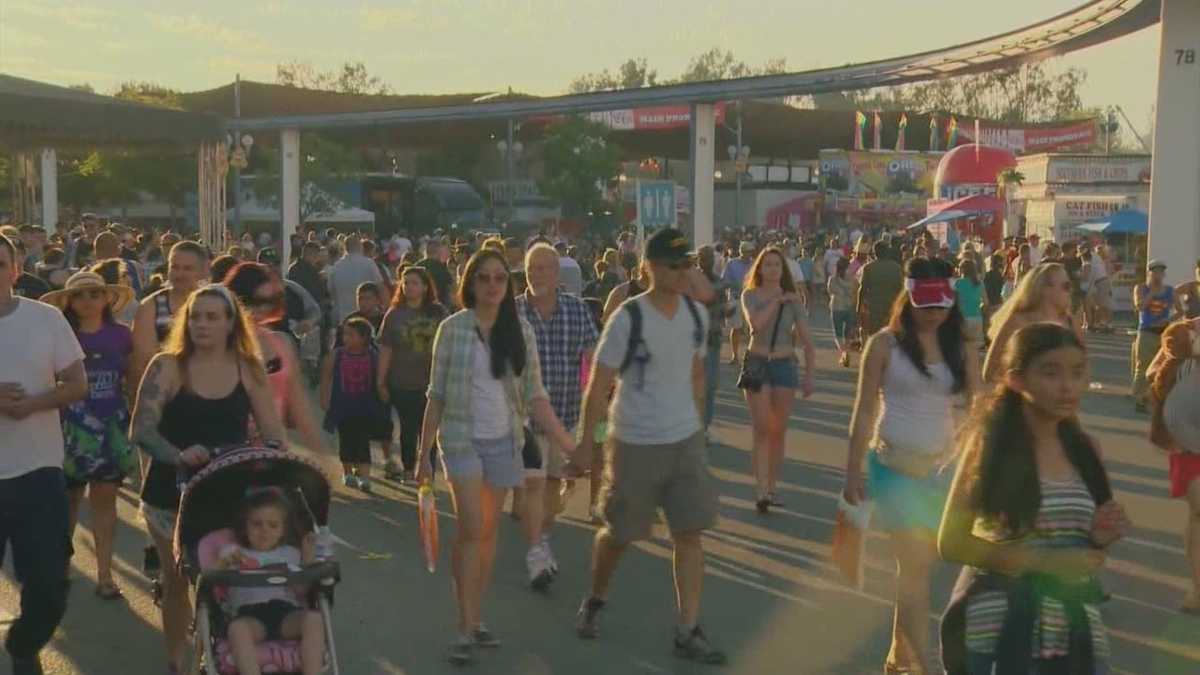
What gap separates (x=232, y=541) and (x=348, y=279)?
11.6 meters

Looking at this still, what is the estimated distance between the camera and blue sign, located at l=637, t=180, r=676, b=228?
71.2ft

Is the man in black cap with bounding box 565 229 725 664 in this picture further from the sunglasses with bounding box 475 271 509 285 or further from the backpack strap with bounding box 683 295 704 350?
the sunglasses with bounding box 475 271 509 285

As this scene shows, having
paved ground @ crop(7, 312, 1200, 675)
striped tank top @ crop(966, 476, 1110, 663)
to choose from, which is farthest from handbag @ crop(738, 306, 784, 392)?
striped tank top @ crop(966, 476, 1110, 663)

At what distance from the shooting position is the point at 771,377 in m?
11.0

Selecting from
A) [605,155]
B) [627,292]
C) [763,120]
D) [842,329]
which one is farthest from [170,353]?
[763,120]

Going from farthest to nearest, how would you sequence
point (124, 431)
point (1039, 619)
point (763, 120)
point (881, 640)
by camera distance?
point (763, 120) → point (124, 431) → point (881, 640) → point (1039, 619)

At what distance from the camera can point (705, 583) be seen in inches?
349

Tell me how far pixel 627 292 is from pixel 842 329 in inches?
492

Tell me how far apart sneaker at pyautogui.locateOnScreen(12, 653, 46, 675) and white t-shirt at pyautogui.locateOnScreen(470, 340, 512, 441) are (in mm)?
2065

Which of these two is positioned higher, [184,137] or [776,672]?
[184,137]

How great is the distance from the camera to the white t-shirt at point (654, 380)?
7125mm

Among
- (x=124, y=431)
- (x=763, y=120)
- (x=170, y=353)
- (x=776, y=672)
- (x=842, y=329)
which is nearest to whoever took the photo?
(x=170, y=353)

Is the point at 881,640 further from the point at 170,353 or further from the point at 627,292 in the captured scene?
the point at 627,292

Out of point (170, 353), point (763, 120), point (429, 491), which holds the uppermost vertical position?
point (763, 120)
